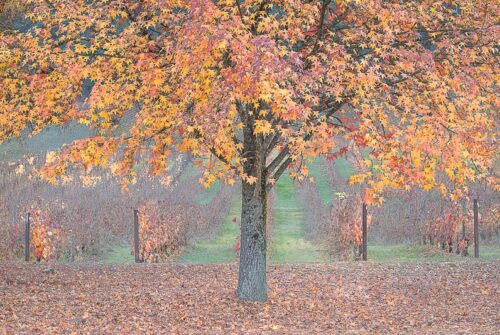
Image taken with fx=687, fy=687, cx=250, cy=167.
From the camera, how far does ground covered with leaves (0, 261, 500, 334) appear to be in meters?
10.5

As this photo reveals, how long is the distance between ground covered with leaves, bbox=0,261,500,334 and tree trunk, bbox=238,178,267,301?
29 centimetres

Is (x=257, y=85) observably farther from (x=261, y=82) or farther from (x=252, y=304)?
(x=252, y=304)

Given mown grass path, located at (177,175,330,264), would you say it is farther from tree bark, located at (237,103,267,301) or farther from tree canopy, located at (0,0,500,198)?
tree canopy, located at (0,0,500,198)

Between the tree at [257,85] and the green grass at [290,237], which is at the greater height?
the tree at [257,85]

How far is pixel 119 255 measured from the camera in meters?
21.0

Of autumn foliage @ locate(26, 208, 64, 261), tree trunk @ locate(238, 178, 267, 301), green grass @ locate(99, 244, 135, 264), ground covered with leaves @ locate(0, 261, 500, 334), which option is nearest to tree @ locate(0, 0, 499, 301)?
tree trunk @ locate(238, 178, 267, 301)

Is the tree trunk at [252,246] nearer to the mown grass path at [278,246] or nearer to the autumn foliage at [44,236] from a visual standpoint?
the mown grass path at [278,246]

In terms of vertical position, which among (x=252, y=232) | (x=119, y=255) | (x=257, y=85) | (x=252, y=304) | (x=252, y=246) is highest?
(x=257, y=85)

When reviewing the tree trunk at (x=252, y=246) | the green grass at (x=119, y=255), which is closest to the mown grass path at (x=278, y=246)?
the green grass at (x=119, y=255)

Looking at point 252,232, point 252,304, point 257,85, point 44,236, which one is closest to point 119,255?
point 44,236

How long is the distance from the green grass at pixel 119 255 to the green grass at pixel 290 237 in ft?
14.2

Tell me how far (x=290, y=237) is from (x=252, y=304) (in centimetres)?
1317

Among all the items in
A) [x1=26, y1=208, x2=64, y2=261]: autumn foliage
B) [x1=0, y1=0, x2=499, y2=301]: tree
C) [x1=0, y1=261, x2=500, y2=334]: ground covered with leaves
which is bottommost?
[x1=0, y1=261, x2=500, y2=334]: ground covered with leaves

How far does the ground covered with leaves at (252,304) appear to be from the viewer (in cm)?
1054
